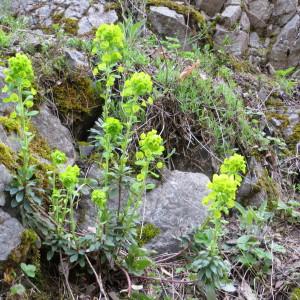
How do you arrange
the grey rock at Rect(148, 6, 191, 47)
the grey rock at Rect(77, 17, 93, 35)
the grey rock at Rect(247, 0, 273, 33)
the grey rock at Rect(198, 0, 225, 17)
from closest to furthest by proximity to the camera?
1. the grey rock at Rect(77, 17, 93, 35)
2. the grey rock at Rect(148, 6, 191, 47)
3. the grey rock at Rect(198, 0, 225, 17)
4. the grey rock at Rect(247, 0, 273, 33)

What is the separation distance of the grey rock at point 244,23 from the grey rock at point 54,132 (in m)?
4.53

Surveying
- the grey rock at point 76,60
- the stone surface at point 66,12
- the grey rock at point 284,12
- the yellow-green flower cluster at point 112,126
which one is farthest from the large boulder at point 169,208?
the grey rock at point 284,12

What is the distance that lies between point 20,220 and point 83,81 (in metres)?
1.54

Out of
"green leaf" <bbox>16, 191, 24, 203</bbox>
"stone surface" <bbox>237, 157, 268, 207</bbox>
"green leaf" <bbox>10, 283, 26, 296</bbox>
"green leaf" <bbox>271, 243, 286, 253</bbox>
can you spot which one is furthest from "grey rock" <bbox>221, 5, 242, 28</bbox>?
"green leaf" <bbox>10, 283, 26, 296</bbox>

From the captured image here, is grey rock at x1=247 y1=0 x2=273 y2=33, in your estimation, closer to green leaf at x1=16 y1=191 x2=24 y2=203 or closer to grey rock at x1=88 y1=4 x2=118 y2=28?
grey rock at x1=88 y1=4 x2=118 y2=28

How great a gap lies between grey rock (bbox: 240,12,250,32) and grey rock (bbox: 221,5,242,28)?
85 mm

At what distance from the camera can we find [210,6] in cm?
645

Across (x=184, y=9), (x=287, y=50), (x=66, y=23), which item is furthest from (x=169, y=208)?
(x=287, y=50)

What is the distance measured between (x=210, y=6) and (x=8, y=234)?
5610 millimetres

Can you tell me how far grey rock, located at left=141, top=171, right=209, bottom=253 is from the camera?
98.7 inches

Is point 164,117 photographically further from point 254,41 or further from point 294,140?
point 254,41

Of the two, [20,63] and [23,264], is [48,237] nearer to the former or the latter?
[23,264]

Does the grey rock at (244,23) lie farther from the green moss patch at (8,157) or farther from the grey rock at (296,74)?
the green moss patch at (8,157)

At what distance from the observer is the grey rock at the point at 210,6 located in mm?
6430
